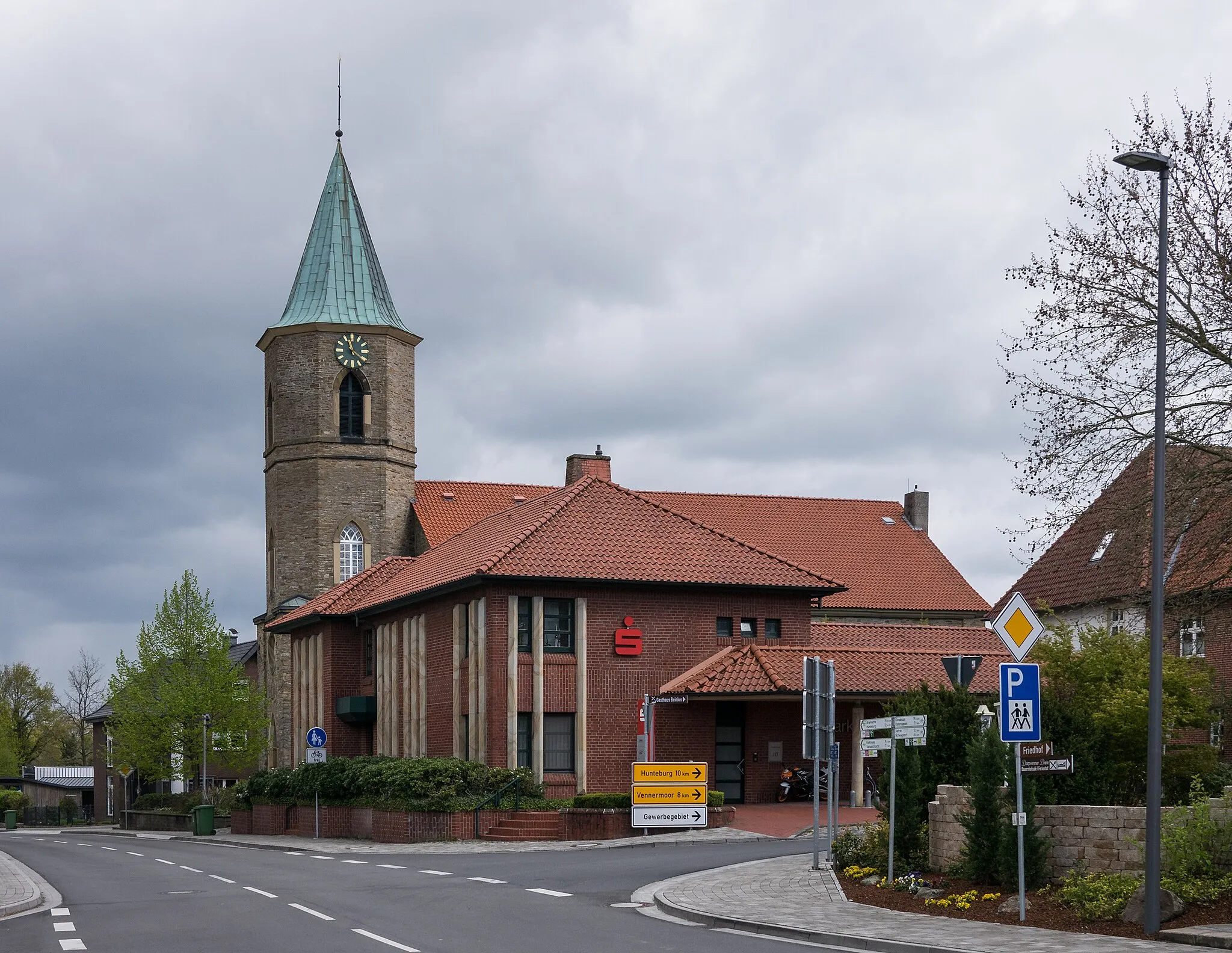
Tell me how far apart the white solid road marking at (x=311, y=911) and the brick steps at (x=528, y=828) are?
13489mm

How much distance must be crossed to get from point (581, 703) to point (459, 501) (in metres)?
26.8

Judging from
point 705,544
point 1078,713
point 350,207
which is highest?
point 350,207

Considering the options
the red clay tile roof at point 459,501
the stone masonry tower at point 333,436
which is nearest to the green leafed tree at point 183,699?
the stone masonry tower at point 333,436

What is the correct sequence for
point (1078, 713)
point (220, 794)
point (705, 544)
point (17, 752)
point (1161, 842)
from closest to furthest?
point (1161, 842), point (1078, 713), point (705, 544), point (220, 794), point (17, 752)

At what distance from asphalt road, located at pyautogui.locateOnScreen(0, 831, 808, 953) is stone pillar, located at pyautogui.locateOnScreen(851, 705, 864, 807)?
26.0ft

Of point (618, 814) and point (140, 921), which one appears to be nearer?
point (140, 921)

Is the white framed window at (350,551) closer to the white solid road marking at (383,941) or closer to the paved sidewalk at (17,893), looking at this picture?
the paved sidewalk at (17,893)

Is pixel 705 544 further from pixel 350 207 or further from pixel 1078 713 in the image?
pixel 350 207

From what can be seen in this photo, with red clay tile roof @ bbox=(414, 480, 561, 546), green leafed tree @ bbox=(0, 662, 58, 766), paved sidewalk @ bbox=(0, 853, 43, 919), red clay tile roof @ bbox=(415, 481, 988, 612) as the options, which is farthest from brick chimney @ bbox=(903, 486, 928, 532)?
green leafed tree @ bbox=(0, 662, 58, 766)

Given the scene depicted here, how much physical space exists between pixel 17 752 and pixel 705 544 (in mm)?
87693

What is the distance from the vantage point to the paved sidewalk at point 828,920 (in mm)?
14984

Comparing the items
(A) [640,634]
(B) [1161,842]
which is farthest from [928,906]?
(A) [640,634]

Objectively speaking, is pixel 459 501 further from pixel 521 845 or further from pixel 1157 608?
pixel 1157 608

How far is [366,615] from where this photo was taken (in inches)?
1925
